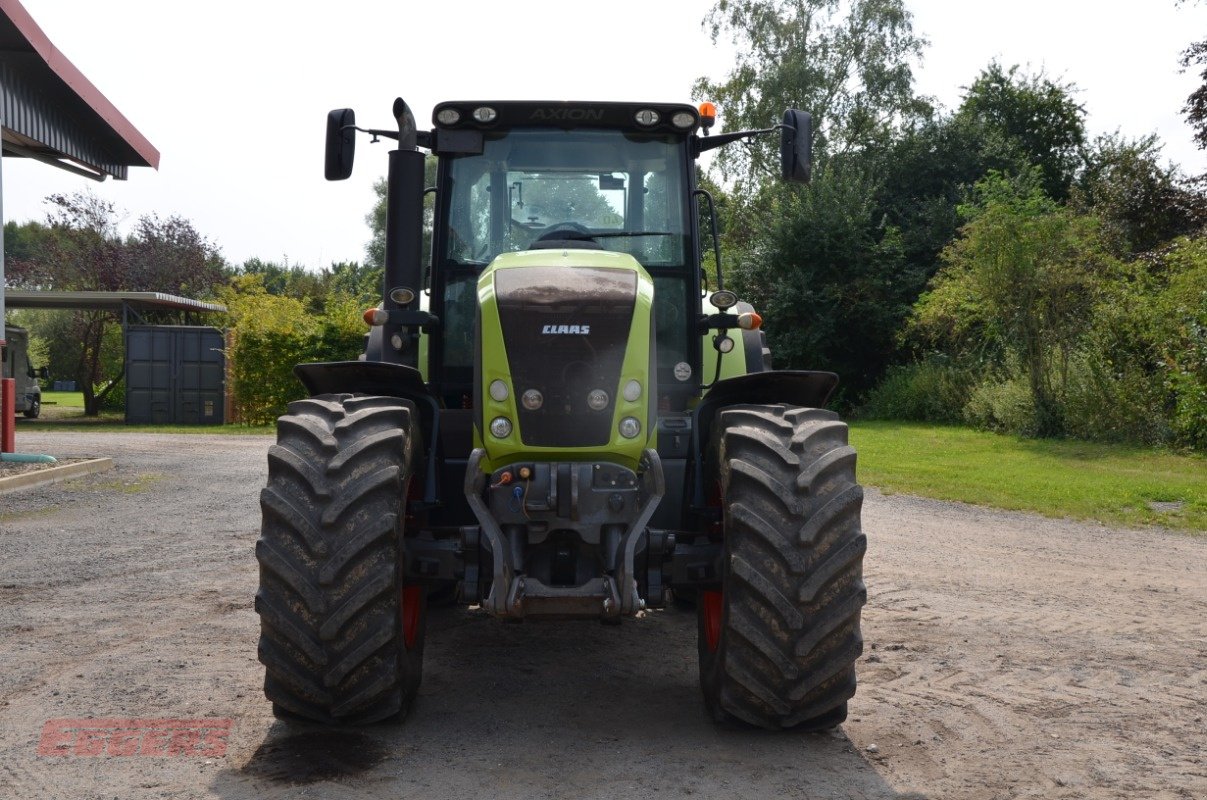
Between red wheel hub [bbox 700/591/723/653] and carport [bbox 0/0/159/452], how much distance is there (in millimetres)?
12751

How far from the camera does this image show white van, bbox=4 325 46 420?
2755 cm

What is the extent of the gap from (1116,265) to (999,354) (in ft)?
16.7

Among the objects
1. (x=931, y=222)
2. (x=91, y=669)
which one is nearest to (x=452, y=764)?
(x=91, y=669)

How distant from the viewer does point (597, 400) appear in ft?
16.2

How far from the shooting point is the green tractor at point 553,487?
4578 mm

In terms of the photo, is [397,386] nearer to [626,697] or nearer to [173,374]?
[626,697]

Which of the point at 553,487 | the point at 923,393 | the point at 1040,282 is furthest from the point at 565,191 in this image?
the point at 923,393

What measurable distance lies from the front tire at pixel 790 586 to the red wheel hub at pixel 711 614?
1.15 feet

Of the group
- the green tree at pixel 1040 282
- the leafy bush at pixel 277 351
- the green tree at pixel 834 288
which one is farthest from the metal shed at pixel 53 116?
the green tree at pixel 834 288

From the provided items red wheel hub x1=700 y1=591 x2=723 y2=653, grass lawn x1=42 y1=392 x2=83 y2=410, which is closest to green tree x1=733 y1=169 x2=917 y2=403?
grass lawn x1=42 y1=392 x2=83 y2=410

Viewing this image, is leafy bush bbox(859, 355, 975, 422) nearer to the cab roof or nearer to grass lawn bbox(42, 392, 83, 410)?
the cab roof

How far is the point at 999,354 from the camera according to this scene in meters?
26.7

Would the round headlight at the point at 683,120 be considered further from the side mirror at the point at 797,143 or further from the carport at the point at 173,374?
the carport at the point at 173,374

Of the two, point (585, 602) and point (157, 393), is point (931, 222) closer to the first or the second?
point (157, 393)
